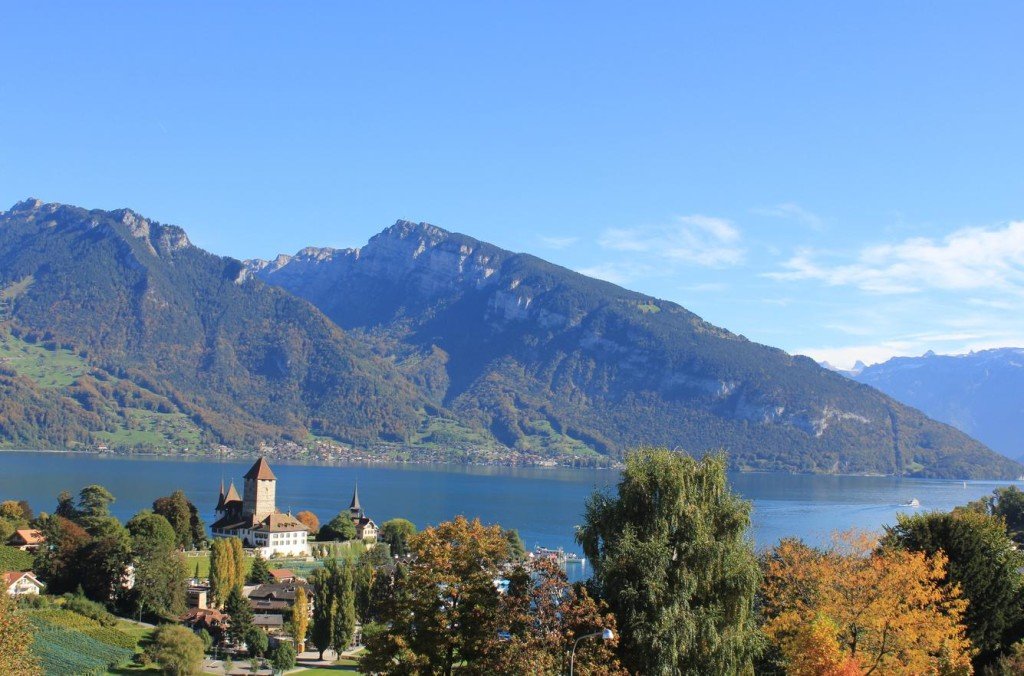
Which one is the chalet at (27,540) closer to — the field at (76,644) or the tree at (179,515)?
the tree at (179,515)

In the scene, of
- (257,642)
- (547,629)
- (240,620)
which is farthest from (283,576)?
(547,629)

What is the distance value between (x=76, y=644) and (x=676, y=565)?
134ft

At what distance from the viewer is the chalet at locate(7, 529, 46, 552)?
75250 millimetres

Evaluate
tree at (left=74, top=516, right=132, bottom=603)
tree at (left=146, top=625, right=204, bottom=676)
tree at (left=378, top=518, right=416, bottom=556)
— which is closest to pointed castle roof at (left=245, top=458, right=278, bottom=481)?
tree at (left=378, top=518, right=416, bottom=556)

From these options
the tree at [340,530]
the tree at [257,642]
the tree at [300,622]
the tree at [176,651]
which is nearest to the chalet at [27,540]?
the tree at [257,642]

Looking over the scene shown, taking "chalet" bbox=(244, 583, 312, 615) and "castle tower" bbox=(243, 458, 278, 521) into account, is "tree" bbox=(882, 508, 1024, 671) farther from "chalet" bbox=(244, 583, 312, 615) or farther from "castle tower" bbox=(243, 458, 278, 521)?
"castle tower" bbox=(243, 458, 278, 521)

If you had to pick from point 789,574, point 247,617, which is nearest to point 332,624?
point 247,617

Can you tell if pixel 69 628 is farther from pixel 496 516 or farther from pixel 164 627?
pixel 496 516

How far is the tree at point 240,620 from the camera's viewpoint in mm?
58250

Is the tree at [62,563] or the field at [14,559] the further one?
the tree at [62,563]

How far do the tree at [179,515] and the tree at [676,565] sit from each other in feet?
220

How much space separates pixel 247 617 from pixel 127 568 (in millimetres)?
11799

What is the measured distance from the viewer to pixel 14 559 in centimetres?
6656

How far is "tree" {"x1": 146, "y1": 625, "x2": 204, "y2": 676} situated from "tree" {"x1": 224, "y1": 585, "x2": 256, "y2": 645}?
248 inches
